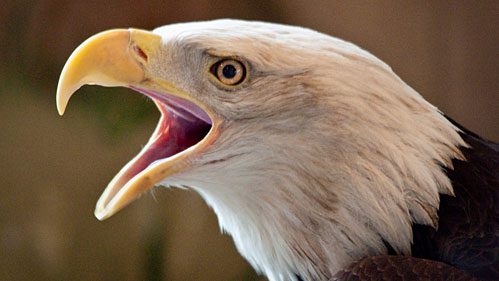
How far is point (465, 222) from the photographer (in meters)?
0.98

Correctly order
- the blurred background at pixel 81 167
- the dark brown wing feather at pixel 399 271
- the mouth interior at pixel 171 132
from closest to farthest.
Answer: the dark brown wing feather at pixel 399 271 < the mouth interior at pixel 171 132 < the blurred background at pixel 81 167

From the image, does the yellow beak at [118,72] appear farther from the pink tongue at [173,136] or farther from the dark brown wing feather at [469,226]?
the dark brown wing feather at [469,226]

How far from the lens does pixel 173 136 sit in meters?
1.06

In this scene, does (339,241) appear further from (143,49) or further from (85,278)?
(85,278)

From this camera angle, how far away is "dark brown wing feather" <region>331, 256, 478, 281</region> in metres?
0.89

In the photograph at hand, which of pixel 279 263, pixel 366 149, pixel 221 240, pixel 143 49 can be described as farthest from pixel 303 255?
pixel 221 240

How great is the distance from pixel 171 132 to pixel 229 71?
0.15m

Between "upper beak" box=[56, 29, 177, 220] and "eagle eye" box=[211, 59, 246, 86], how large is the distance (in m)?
0.09

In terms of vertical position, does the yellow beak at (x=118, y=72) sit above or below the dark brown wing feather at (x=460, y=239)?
above

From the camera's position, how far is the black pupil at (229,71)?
0.95m

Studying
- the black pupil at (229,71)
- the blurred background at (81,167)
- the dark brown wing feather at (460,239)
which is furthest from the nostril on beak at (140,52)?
the blurred background at (81,167)

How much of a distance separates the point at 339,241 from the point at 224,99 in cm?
23

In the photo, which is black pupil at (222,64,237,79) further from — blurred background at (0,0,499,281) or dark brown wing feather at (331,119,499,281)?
blurred background at (0,0,499,281)

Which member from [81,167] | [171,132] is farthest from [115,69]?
[81,167]
